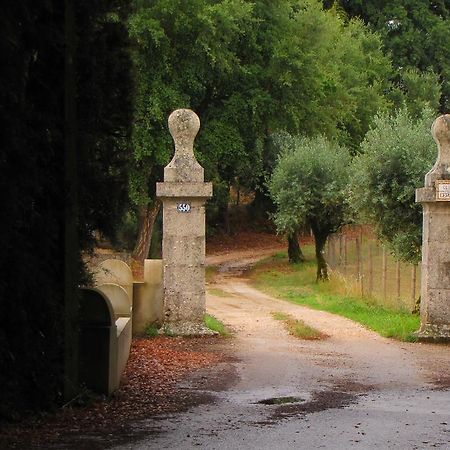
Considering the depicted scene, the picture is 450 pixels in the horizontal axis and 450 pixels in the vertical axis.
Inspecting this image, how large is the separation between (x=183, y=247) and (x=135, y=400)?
22.3ft

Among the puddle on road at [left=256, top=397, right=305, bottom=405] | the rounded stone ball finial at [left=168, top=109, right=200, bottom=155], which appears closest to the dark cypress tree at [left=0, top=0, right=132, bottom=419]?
the puddle on road at [left=256, top=397, right=305, bottom=405]

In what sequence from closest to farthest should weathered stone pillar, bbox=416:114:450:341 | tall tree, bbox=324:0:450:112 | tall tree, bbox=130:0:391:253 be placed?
1. weathered stone pillar, bbox=416:114:450:341
2. tall tree, bbox=130:0:391:253
3. tall tree, bbox=324:0:450:112

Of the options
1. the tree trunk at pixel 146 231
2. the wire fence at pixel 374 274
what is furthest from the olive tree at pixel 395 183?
the tree trunk at pixel 146 231

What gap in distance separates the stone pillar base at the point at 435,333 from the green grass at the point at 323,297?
0.26m

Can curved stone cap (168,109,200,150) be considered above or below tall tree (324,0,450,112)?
below

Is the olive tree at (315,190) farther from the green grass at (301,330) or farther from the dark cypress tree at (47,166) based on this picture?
the dark cypress tree at (47,166)

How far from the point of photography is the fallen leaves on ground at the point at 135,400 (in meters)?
8.10

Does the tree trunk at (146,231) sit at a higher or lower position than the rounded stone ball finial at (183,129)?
lower

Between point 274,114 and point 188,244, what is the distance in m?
20.9

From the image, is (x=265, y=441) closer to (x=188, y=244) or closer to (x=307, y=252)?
(x=188, y=244)

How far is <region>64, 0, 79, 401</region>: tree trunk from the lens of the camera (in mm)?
9023

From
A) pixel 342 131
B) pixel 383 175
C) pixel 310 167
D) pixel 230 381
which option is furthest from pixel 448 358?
pixel 342 131

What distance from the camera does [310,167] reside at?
36.6 meters

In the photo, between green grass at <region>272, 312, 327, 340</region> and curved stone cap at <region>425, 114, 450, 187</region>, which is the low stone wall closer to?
green grass at <region>272, 312, 327, 340</region>
